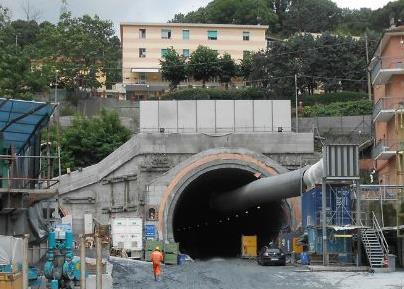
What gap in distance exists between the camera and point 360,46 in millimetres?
98312

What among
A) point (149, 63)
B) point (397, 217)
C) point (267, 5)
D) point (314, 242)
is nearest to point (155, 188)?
point (314, 242)

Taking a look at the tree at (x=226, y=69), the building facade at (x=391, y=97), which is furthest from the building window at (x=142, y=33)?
the building facade at (x=391, y=97)

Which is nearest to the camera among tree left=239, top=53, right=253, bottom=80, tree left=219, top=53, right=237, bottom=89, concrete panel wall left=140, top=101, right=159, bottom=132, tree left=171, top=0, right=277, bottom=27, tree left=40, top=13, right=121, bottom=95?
concrete panel wall left=140, top=101, right=159, bottom=132

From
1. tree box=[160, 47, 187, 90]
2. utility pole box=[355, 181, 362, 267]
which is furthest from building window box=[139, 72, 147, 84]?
utility pole box=[355, 181, 362, 267]

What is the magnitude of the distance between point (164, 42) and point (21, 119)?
7968 centimetres

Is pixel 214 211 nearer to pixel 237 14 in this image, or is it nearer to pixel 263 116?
pixel 263 116

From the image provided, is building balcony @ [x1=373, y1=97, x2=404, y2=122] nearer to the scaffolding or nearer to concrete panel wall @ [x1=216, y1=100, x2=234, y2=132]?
concrete panel wall @ [x1=216, y1=100, x2=234, y2=132]

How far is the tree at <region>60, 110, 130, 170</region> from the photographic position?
77812 millimetres

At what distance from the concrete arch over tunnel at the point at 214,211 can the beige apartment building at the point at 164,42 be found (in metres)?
33.1

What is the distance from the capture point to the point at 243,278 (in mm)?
41062

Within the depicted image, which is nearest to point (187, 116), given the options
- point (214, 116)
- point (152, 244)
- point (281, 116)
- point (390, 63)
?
point (214, 116)

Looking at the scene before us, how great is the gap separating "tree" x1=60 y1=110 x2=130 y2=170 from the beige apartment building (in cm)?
2888

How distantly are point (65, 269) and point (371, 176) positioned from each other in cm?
3825

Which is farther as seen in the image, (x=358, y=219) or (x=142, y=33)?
(x=142, y=33)
